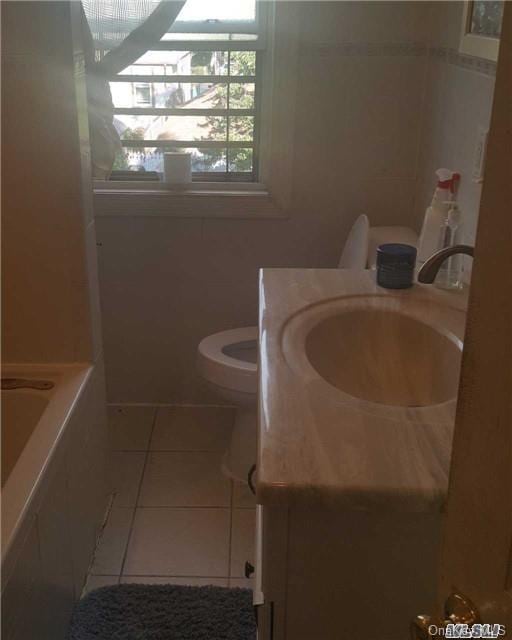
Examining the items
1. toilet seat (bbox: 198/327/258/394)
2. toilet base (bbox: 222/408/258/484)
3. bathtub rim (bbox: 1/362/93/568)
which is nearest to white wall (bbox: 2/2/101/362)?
bathtub rim (bbox: 1/362/93/568)

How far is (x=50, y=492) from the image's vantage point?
1553 mm

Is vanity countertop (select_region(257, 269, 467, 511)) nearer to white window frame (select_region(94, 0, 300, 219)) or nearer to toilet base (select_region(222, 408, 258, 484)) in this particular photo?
toilet base (select_region(222, 408, 258, 484))

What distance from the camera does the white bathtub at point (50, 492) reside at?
1354 millimetres

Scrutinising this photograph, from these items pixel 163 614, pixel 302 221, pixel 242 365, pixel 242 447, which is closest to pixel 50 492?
pixel 163 614

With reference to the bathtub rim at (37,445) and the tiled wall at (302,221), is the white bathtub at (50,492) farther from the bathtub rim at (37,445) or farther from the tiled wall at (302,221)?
the tiled wall at (302,221)

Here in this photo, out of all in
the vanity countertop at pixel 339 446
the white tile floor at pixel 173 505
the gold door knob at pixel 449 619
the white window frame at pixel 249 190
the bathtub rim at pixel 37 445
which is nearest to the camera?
the gold door knob at pixel 449 619

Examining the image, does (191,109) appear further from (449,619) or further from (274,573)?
(449,619)

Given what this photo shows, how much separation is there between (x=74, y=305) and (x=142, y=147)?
3.03ft

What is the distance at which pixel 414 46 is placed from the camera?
2342 millimetres

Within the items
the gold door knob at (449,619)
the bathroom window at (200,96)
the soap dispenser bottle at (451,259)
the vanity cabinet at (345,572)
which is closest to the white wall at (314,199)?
the bathroom window at (200,96)

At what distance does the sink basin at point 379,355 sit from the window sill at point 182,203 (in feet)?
3.54

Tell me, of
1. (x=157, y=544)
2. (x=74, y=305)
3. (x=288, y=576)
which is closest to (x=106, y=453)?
(x=157, y=544)

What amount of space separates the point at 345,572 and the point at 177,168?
1.81 metres

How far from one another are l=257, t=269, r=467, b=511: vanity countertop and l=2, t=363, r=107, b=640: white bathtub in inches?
22.2
